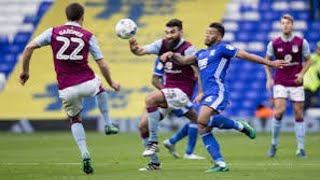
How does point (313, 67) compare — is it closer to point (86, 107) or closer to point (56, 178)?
point (86, 107)

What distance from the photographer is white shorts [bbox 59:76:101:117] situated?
462 inches

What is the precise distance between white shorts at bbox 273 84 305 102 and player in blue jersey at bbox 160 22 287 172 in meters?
3.70

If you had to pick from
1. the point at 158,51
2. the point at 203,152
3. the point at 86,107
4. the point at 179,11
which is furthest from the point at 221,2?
the point at 158,51

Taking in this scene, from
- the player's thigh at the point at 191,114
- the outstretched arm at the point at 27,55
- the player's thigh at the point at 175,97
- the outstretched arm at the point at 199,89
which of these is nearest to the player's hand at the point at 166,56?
the outstretched arm at the point at 199,89

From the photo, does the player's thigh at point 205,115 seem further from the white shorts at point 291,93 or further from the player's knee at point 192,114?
the white shorts at point 291,93

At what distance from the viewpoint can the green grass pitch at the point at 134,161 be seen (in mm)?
11297

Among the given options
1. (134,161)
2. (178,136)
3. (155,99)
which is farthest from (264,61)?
(178,136)

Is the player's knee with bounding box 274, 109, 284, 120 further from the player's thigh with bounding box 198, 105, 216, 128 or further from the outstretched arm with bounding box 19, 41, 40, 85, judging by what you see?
the outstretched arm with bounding box 19, 41, 40, 85

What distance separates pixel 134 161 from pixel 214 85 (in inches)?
112

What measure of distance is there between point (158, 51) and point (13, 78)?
658 inches

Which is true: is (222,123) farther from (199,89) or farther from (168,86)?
(168,86)

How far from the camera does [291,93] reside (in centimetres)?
1574

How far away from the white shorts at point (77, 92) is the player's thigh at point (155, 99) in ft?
4.44

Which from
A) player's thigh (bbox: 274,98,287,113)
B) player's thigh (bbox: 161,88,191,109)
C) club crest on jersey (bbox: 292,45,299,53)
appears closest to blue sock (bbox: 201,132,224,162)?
player's thigh (bbox: 161,88,191,109)
